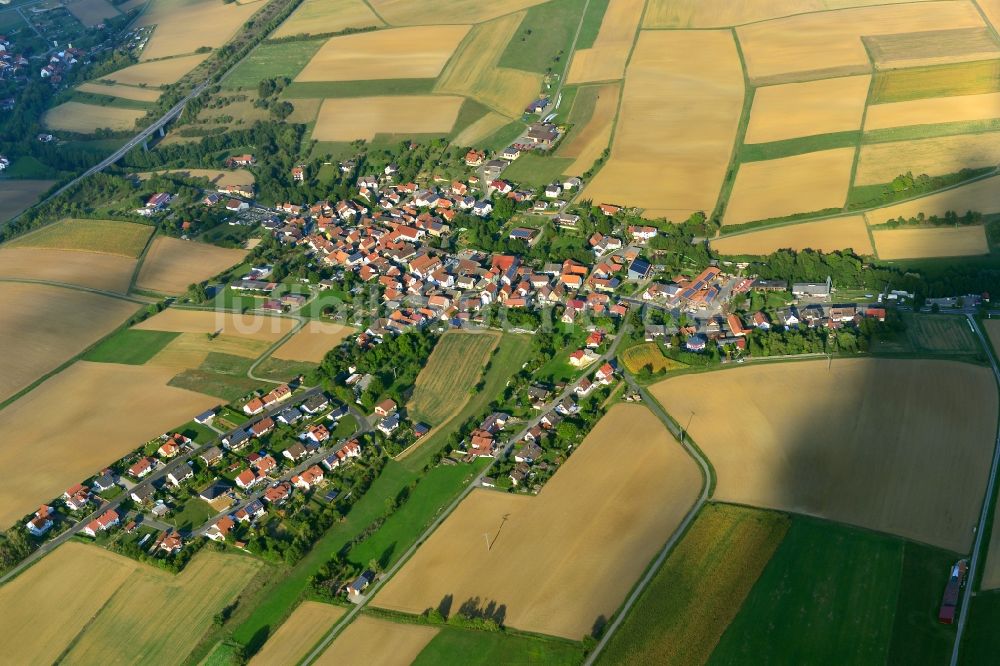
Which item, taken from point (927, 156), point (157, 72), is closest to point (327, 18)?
point (157, 72)

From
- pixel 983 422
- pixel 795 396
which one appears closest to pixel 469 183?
pixel 795 396

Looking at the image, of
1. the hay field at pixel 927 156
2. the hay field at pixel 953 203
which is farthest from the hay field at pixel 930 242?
the hay field at pixel 927 156

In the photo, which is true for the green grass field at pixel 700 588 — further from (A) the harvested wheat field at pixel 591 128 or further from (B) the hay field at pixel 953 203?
(A) the harvested wheat field at pixel 591 128

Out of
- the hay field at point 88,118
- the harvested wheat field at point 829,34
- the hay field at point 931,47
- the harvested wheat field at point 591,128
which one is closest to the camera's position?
the harvested wheat field at point 591,128

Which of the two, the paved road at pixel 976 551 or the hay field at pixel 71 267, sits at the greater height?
the hay field at pixel 71 267

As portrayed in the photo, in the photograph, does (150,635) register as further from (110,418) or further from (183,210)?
(183,210)

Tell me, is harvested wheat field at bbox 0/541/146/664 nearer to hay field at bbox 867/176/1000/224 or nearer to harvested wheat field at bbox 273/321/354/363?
harvested wheat field at bbox 273/321/354/363

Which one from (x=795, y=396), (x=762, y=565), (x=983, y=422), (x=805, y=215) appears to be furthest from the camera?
(x=805, y=215)
